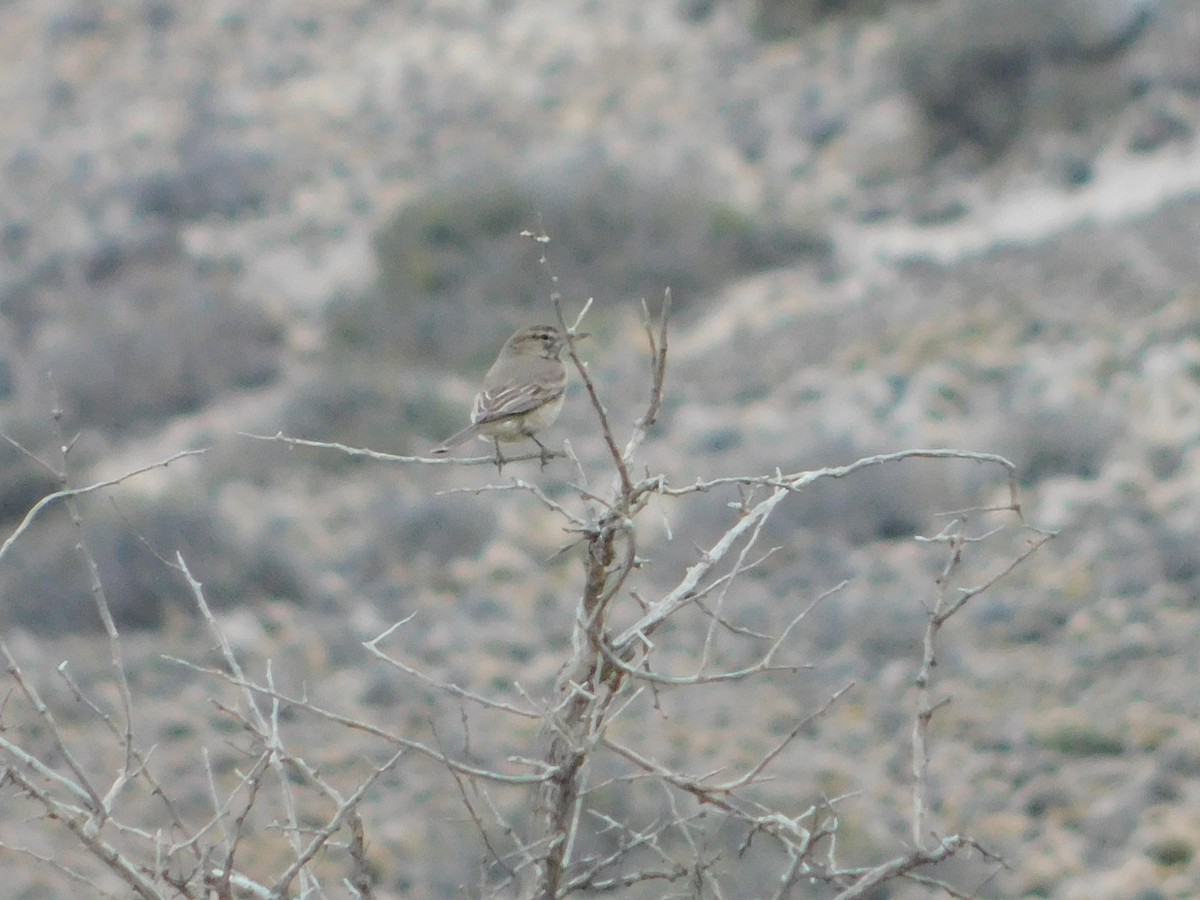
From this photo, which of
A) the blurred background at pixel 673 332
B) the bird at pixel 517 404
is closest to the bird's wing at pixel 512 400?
the bird at pixel 517 404

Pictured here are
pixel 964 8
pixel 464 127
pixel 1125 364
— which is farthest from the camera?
pixel 464 127

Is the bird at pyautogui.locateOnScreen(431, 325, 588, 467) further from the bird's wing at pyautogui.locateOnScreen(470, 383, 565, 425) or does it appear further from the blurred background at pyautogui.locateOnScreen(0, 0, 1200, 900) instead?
the blurred background at pyautogui.locateOnScreen(0, 0, 1200, 900)

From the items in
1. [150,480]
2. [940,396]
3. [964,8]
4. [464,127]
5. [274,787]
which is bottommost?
[274,787]

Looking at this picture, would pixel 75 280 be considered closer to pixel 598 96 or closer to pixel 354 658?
pixel 598 96

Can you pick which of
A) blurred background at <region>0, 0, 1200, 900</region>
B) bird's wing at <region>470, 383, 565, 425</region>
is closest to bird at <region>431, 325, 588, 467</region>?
bird's wing at <region>470, 383, 565, 425</region>

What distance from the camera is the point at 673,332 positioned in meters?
17.4

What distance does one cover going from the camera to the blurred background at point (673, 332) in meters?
11.0

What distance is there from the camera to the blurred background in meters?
11.0

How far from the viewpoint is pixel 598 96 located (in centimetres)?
2294

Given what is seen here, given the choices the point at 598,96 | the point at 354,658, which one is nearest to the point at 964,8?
the point at 598,96

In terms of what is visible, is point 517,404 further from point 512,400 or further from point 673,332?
point 673,332

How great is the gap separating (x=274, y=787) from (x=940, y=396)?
735 cm

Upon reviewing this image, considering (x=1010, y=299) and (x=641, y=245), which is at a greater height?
(x=641, y=245)

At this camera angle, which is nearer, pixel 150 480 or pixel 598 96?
pixel 150 480
